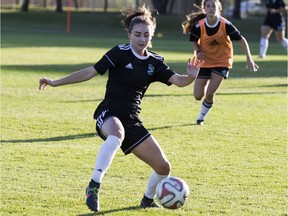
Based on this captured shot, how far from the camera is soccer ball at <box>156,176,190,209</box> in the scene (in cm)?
607

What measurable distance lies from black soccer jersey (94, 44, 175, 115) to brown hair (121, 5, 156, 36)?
0.73 ft

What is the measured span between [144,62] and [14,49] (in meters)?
19.8

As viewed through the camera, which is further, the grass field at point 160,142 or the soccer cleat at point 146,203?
the grass field at point 160,142

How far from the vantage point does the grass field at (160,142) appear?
6.83 metres

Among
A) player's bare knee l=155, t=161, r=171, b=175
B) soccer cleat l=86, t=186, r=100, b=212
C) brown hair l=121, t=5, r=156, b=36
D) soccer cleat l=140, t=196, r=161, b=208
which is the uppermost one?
brown hair l=121, t=5, r=156, b=36

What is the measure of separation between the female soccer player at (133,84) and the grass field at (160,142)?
48 centimetres

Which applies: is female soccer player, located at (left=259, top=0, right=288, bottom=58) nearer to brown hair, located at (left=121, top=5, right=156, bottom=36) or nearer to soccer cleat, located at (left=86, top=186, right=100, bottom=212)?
brown hair, located at (left=121, top=5, right=156, bottom=36)

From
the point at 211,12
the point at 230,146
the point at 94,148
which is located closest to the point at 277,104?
the point at 211,12

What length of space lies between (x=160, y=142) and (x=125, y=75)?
3.35 metres

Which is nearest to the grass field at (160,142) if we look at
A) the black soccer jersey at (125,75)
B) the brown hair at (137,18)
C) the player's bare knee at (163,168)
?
the player's bare knee at (163,168)

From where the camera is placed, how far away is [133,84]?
6.70m

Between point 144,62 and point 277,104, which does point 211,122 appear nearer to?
point 277,104

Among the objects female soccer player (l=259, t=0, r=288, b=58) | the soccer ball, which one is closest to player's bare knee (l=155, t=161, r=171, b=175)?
the soccer ball

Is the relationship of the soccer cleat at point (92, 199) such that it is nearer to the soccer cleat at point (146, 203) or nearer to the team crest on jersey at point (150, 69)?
the soccer cleat at point (146, 203)
